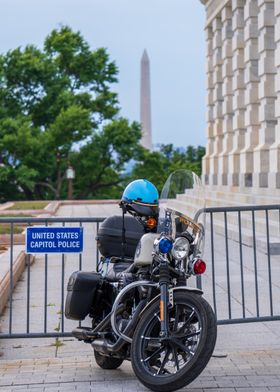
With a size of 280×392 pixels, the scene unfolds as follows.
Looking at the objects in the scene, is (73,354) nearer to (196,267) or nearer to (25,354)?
(25,354)

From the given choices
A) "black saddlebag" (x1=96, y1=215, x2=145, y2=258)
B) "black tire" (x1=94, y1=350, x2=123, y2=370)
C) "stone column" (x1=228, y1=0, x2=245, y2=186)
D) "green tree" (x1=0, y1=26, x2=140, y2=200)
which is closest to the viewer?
"black saddlebag" (x1=96, y1=215, x2=145, y2=258)

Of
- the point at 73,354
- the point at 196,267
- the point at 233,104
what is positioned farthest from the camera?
the point at 233,104

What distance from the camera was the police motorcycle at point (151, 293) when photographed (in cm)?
556

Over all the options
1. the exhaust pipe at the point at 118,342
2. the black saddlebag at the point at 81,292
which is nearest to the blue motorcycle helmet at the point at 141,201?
the black saddlebag at the point at 81,292

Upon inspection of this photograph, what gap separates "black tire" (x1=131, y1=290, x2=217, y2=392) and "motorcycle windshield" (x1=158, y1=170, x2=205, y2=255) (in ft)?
1.49

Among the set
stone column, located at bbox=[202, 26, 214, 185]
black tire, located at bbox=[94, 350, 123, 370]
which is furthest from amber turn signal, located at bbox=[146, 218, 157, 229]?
stone column, located at bbox=[202, 26, 214, 185]

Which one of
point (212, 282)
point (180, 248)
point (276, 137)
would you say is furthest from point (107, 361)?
point (276, 137)

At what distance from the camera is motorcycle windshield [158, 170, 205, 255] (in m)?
5.78

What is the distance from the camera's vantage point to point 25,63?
50844 millimetres

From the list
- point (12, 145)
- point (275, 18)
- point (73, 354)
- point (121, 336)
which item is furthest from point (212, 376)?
point (12, 145)

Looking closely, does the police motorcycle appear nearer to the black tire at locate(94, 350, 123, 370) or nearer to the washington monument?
the black tire at locate(94, 350, 123, 370)

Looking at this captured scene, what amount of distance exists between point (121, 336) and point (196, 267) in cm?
75

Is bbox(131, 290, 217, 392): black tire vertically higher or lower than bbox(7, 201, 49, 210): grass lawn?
lower

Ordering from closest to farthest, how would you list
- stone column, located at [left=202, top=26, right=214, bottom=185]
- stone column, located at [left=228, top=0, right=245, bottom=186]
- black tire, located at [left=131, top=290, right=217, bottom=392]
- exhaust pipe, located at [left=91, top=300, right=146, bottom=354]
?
black tire, located at [left=131, top=290, right=217, bottom=392] → exhaust pipe, located at [left=91, top=300, right=146, bottom=354] → stone column, located at [left=228, top=0, right=245, bottom=186] → stone column, located at [left=202, top=26, right=214, bottom=185]
